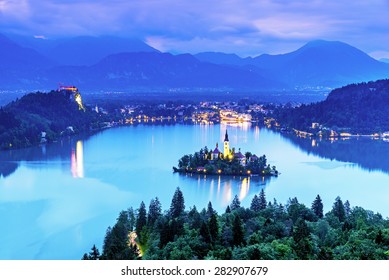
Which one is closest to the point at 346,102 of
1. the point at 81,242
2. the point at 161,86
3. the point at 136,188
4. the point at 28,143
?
the point at 28,143

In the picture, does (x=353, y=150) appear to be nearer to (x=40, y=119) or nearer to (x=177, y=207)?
(x=177, y=207)

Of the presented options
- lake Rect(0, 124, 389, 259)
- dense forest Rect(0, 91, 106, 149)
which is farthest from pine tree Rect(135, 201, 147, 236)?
dense forest Rect(0, 91, 106, 149)

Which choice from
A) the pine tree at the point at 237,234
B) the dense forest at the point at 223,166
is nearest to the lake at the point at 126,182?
the dense forest at the point at 223,166

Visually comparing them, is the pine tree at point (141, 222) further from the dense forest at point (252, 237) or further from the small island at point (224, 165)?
the small island at point (224, 165)

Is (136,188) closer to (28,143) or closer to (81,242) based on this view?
(81,242)

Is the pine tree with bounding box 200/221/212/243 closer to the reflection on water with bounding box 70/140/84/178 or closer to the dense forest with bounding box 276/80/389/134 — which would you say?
the reflection on water with bounding box 70/140/84/178

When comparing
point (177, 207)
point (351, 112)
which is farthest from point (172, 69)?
point (177, 207)

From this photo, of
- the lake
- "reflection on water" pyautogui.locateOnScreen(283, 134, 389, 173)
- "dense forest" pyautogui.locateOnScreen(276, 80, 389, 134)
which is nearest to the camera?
the lake
